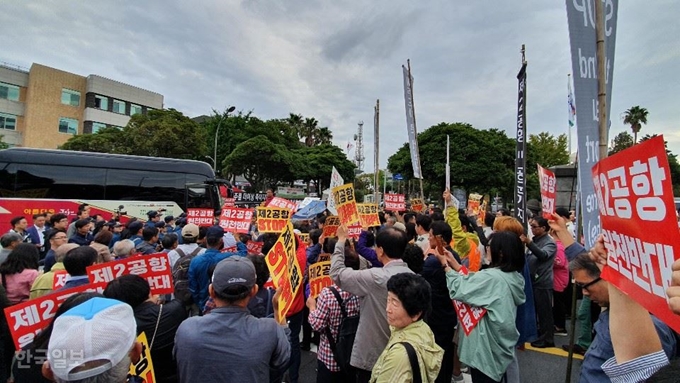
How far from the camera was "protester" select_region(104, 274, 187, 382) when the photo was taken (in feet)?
8.02

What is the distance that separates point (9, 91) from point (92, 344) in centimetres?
4781

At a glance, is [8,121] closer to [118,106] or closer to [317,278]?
[118,106]

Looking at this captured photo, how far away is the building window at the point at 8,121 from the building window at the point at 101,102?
23.7ft

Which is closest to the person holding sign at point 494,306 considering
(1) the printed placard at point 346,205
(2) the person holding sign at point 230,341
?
(1) the printed placard at point 346,205

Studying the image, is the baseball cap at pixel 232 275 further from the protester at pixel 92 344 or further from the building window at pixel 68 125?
the building window at pixel 68 125

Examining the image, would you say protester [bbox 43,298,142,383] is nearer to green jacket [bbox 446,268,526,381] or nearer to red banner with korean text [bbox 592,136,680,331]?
red banner with korean text [bbox 592,136,680,331]

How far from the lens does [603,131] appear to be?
303cm

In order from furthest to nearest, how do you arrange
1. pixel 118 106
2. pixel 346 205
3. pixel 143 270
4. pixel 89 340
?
pixel 118 106 < pixel 346 205 < pixel 143 270 < pixel 89 340

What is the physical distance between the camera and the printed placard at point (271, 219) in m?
5.64

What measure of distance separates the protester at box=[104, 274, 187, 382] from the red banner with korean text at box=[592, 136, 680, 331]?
2784 mm

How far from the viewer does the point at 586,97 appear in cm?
333

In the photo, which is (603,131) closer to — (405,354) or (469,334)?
(469,334)

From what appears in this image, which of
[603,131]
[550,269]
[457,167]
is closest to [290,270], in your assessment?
[603,131]

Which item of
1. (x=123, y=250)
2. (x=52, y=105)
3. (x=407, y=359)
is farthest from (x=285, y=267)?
(x=52, y=105)
